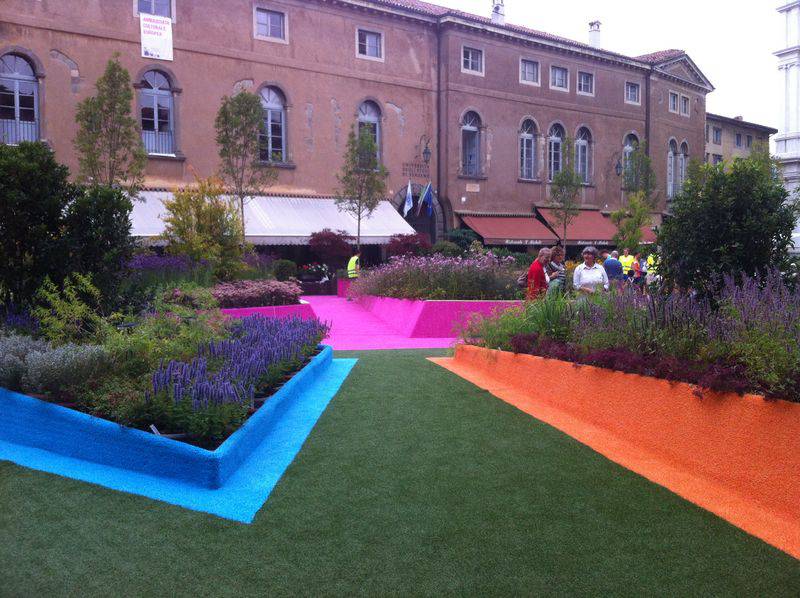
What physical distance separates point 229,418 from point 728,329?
3859mm

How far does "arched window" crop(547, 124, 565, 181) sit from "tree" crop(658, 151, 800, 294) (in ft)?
94.4

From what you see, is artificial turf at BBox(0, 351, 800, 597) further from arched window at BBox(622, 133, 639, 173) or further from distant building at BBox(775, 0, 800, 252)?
arched window at BBox(622, 133, 639, 173)

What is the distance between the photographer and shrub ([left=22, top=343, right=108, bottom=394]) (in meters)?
5.98

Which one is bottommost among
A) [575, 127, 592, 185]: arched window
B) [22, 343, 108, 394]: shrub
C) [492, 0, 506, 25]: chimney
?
[22, 343, 108, 394]: shrub

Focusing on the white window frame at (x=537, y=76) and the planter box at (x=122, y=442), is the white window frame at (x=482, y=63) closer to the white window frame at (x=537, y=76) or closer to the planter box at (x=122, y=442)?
the white window frame at (x=537, y=76)

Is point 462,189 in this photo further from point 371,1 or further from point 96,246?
point 96,246

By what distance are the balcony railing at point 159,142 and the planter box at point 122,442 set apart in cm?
1968

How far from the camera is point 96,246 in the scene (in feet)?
28.3

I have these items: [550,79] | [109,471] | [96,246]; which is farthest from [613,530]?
[550,79]

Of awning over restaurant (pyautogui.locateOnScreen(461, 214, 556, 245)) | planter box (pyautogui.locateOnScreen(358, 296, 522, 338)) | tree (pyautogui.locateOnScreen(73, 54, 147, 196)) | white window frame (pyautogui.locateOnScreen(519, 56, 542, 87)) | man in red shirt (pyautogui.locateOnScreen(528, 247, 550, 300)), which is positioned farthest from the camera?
white window frame (pyautogui.locateOnScreen(519, 56, 542, 87))

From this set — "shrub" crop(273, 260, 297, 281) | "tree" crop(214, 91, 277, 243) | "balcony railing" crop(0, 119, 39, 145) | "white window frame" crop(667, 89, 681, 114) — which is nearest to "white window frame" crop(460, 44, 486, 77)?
"tree" crop(214, 91, 277, 243)

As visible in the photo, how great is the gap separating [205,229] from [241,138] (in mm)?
8948

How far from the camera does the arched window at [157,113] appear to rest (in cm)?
2412

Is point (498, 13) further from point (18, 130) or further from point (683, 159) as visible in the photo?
point (18, 130)
